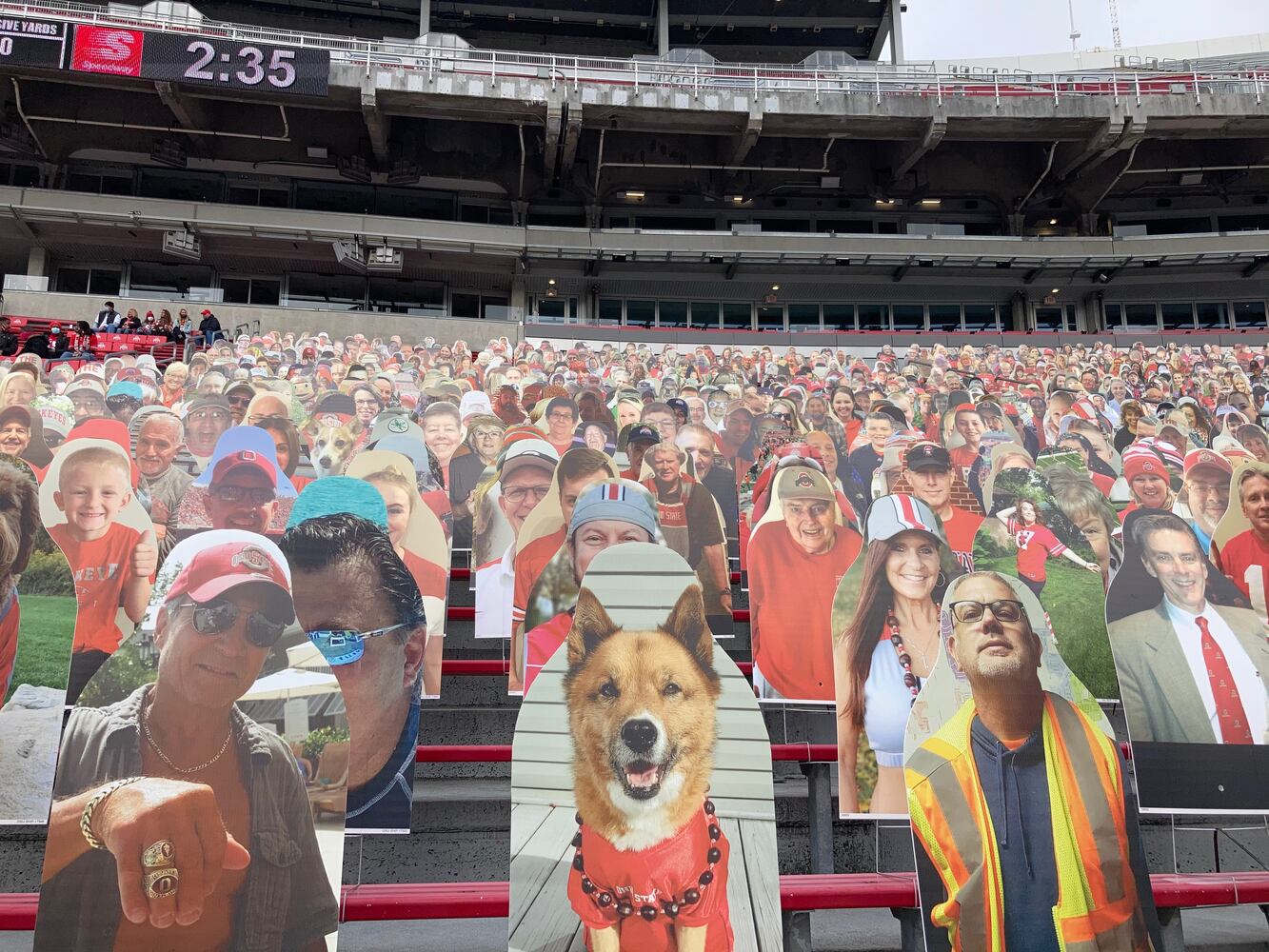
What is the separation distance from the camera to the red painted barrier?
2570mm

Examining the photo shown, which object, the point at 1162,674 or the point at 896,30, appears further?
the point at 896,30

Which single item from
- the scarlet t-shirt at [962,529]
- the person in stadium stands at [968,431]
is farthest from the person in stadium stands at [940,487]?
the person in stadium stands at [968,431]

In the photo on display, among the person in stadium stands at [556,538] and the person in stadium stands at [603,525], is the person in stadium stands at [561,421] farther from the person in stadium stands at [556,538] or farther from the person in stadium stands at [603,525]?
the person in stadium stands at [603,525]

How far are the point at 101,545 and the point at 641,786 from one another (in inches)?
94.0

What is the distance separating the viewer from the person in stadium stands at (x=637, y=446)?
5074 mm

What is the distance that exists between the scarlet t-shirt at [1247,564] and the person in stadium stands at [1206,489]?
0.10m

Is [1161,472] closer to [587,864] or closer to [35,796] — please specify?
[587,864]

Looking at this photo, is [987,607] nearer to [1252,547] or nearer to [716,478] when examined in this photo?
[1252,547]

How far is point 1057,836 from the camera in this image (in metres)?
2.67

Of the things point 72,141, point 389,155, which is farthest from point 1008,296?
point 72,141

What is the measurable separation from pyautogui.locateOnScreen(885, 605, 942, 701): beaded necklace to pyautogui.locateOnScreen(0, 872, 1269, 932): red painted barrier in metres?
0.65

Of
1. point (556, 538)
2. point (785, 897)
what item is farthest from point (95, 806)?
point (785, 897)

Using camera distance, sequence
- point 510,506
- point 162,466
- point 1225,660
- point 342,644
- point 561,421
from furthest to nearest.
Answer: point 561,421, point 162,466, point 510,506, point 1225,660, point 342,644

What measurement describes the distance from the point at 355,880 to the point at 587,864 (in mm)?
1275
